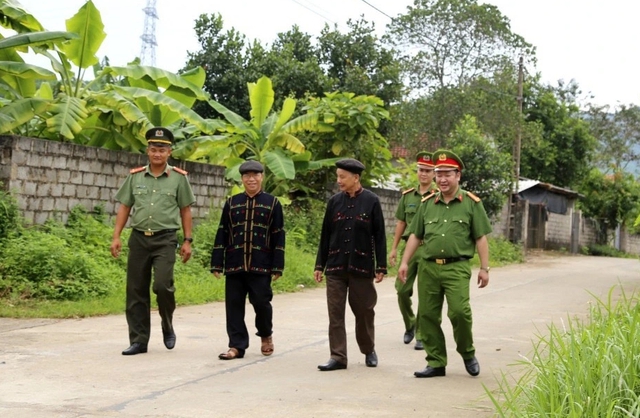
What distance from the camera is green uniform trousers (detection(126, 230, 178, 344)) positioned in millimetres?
8641

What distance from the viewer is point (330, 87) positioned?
2703cm

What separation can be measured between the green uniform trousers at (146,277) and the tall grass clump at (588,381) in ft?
12.0

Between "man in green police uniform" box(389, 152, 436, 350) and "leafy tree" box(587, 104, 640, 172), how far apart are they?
4531 cm

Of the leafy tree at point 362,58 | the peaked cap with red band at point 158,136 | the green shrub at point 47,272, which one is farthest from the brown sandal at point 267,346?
the leafy tree at point 362,58

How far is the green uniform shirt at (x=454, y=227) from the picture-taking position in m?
7.88

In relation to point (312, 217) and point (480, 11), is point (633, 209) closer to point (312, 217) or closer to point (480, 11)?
point (480, 11)

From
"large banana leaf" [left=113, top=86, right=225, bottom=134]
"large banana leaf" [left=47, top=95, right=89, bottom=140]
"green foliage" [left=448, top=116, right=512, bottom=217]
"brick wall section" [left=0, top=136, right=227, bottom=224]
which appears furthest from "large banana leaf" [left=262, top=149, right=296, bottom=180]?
"green foliage" [left=448, top=116, right=512, bottom=217]

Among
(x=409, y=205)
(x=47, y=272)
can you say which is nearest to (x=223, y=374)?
(x=409, y=205)

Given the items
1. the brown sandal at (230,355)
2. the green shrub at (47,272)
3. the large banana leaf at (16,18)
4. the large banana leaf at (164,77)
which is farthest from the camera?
the large banana leaf at (164,77)

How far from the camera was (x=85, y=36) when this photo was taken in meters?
14.6

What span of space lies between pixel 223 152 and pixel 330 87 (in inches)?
367

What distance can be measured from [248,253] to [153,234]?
35.1 inches

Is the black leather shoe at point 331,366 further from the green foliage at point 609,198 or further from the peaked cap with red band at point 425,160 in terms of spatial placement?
the green foliage at point 609,198

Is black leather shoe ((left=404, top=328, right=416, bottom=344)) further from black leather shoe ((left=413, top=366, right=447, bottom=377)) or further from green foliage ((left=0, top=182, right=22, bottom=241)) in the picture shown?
green foliage ((left=0, top=182, right=22, bottom=241))
